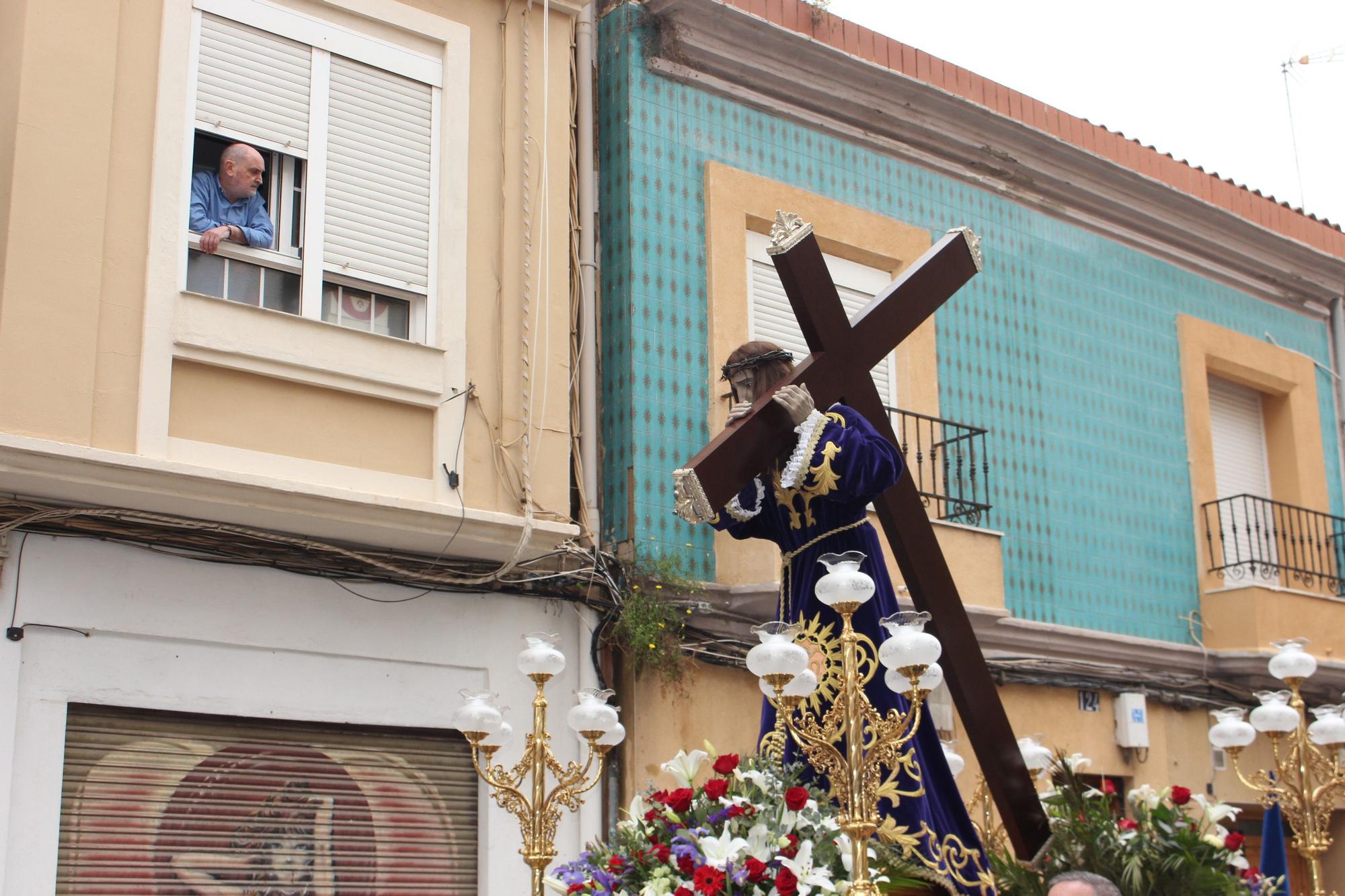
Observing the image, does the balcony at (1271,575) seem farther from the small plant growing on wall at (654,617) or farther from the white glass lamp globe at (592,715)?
the white glass lamp globe at (592,715)

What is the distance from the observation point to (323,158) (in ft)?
25.6

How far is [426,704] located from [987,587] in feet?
12.1

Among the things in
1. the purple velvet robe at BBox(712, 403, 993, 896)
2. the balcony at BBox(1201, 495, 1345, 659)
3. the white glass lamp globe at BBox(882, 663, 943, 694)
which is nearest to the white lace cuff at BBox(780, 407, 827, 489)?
the purple velvet robe at BBox(712, 403, 993, 896)

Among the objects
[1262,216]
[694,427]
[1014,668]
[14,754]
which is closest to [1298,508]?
[1262,216]

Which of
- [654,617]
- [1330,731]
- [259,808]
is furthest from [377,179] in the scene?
[1330,731]

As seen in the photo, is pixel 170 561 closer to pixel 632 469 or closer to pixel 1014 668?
pixel 632 469

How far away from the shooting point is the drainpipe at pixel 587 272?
8594 millimetres

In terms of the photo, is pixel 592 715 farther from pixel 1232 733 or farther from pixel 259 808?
pixel 1232 733

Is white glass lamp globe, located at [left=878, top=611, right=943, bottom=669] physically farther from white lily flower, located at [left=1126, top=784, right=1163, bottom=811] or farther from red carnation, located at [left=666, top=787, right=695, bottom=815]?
white lily flower, located at [left=1126, top=784, right=1163, bottom=811]

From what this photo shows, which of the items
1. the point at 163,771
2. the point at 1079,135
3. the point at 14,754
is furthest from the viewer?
the point at 1079,135

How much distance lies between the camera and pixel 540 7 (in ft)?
28.2

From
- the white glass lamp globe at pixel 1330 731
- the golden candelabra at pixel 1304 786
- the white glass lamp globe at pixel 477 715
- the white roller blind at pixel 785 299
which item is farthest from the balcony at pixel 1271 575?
the white glass lamp globe at pixel 477 715

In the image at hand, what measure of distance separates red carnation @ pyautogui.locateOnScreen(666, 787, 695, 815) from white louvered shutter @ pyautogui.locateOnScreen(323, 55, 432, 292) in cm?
392

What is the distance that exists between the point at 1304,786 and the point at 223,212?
19.1 ft
